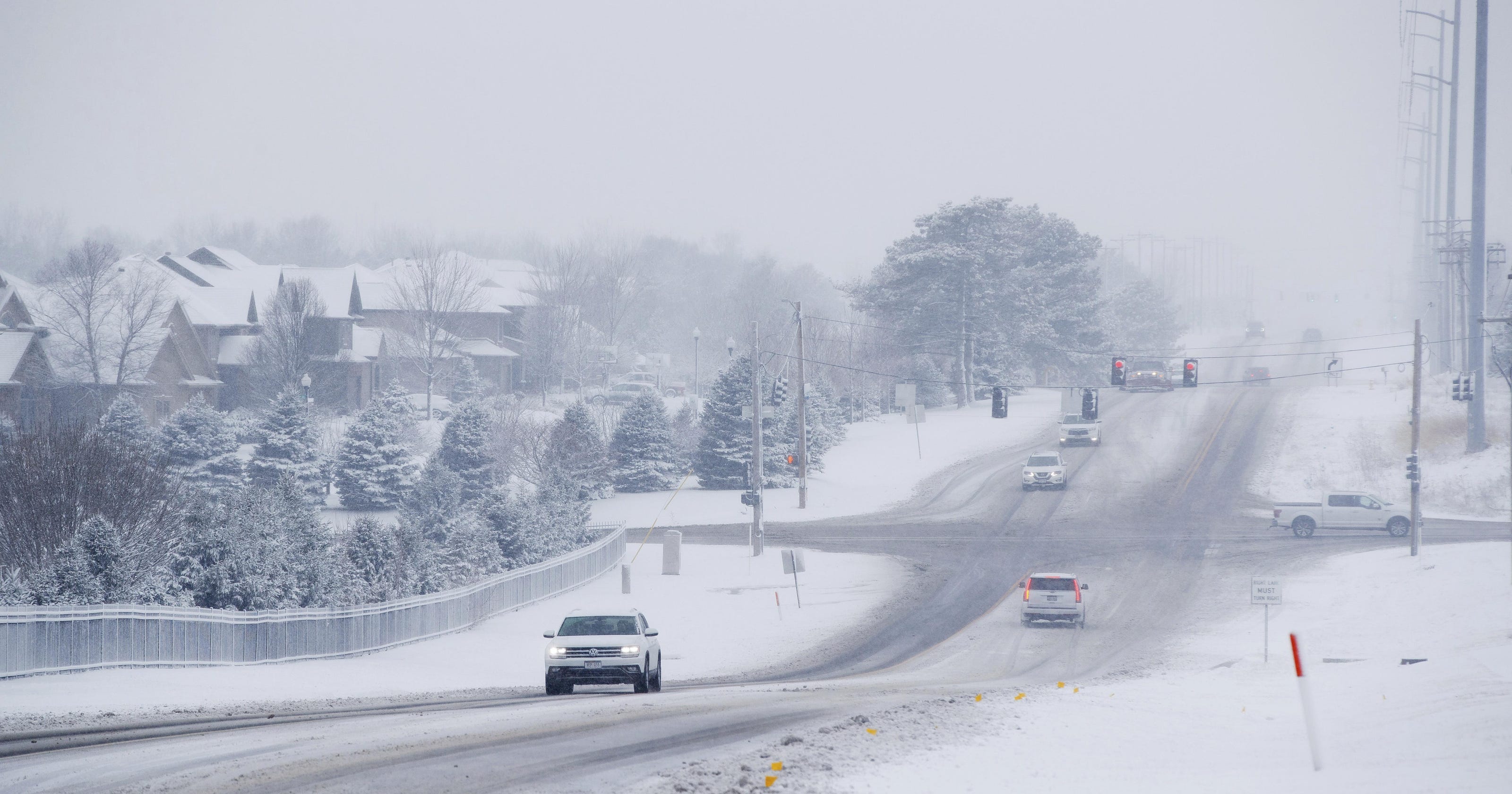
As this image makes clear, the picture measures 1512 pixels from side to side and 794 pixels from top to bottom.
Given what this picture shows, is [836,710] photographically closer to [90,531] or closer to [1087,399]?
[90,531]

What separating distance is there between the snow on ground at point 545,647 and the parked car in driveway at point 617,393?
4358 centimetres

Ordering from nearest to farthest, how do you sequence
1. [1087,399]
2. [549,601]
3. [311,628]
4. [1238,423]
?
[311,628], [549,601], [1087,399], [1238,423]

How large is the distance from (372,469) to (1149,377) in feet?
171

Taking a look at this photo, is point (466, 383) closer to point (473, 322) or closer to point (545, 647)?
point (473, 322)

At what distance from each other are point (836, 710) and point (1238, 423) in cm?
6253

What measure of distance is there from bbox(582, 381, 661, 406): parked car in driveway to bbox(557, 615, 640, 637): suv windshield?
66.7m

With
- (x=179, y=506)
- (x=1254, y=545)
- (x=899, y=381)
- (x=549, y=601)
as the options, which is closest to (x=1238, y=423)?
(x=899, y=381)

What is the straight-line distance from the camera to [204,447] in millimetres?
60781

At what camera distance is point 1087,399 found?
51.9 metres

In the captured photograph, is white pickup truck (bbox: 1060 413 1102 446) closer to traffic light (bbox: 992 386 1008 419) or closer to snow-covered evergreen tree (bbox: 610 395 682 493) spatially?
traffic light (bbox: 992 386 1008 419)

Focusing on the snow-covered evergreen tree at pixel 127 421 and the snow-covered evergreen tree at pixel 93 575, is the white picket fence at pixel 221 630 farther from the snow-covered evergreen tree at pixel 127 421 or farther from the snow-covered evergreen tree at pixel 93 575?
the snow-covered evergreen tree at pixel 127 421

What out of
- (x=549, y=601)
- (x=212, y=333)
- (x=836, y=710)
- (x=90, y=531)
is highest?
(x=212, y=333)

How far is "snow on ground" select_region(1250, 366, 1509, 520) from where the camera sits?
174 ft

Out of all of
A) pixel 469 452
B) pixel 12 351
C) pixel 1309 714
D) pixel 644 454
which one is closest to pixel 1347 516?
pixel 644 454
